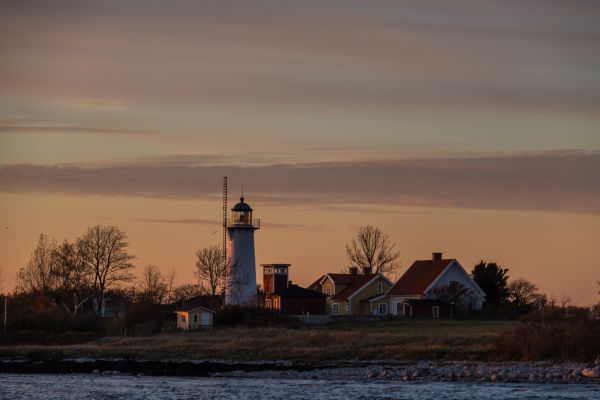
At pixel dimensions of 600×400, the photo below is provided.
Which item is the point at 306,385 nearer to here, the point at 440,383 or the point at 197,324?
the point at 440,383

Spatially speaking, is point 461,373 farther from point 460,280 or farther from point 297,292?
point 297,292

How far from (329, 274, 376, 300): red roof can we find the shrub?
3644 centimetres

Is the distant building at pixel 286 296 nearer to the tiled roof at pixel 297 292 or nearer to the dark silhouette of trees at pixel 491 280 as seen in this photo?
the tiled roof at pixel 297 292

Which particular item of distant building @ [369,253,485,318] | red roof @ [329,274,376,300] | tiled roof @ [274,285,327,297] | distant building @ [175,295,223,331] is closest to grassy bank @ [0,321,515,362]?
distant building @ [175,295,223,331]

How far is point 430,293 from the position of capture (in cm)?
8150

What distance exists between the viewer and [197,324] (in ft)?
233

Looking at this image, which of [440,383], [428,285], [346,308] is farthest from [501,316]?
[440,383]

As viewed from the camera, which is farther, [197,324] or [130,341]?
[197,324]

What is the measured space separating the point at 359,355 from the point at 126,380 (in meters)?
10.9

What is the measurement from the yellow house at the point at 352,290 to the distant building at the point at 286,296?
1.65 metres

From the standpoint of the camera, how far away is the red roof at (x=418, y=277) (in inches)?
3246

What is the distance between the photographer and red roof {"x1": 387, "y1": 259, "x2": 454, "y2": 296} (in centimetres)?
8244

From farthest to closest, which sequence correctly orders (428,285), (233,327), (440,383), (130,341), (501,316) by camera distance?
(428,285) < (501,316) < (233,327) < (130,341) < (440,383)

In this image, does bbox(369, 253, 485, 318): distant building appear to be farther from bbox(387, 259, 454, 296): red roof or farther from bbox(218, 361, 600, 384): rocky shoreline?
bbox(218, 361, 600, 384): rocky shoreline
